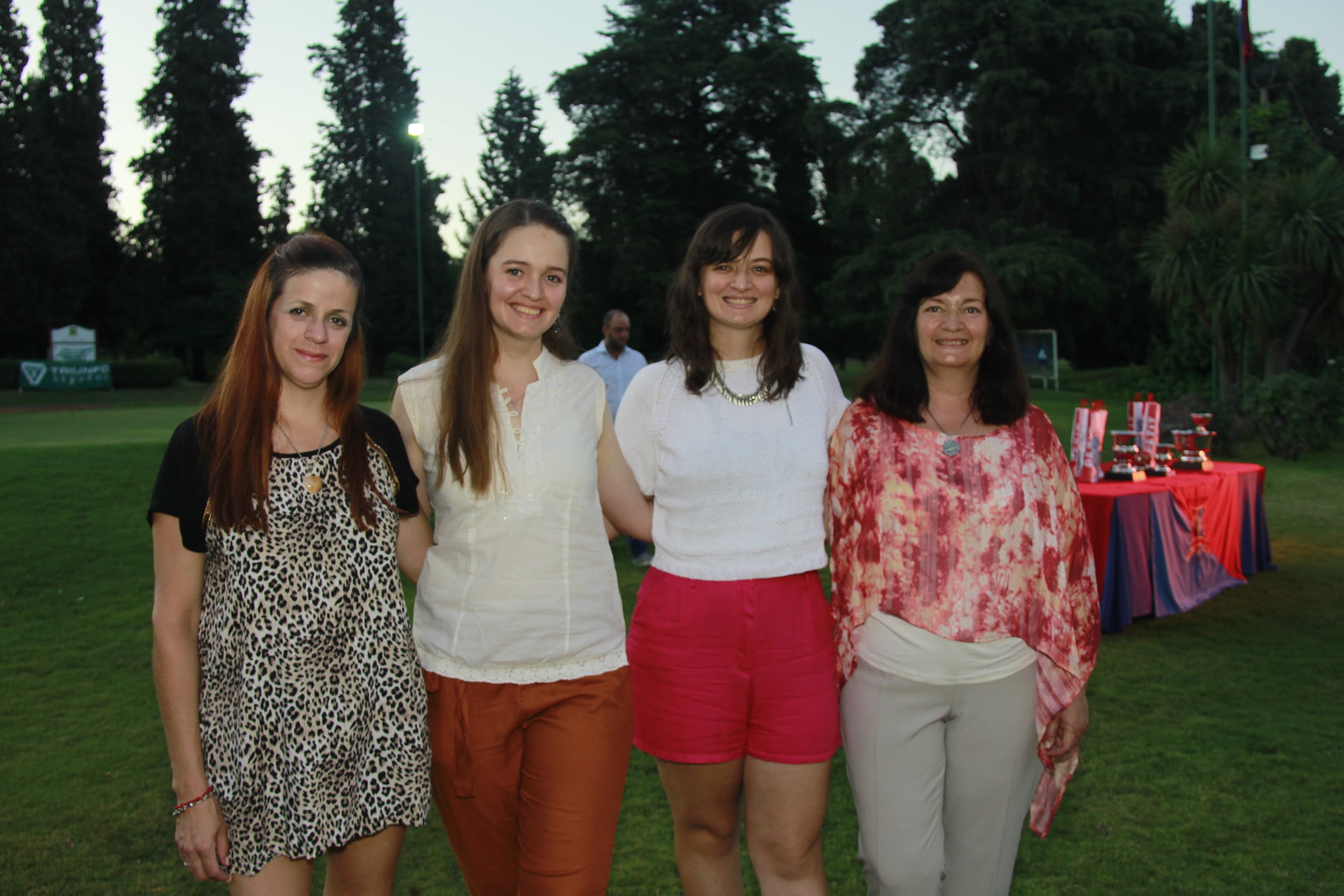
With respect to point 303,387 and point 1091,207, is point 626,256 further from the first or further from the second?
point 303,387

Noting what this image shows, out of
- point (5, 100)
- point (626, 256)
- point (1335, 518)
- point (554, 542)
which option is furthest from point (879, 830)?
point (5, 100)

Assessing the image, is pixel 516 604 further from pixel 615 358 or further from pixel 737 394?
pixel 615 358

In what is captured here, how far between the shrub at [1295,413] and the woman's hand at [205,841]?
600 inches

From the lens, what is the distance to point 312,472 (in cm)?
200

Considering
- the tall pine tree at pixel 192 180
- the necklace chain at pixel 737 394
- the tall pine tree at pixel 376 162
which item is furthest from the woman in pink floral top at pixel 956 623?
the tall pine tree at pixel 376 162

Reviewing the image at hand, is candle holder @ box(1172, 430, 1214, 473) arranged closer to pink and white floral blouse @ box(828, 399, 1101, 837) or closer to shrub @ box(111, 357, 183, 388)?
pink and white floral blouse @ box(828, 399, 1101, 837)

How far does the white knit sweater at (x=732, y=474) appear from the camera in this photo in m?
2.34

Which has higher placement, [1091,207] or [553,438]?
[1091,207]

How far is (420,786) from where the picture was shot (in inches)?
82.2

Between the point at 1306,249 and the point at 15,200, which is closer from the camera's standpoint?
the point at 1306,249

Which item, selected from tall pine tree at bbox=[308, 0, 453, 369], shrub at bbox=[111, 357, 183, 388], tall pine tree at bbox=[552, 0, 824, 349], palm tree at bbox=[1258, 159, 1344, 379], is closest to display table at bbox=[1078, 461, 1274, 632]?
palm tree at bbox=[1258, 159, 1344, 379]

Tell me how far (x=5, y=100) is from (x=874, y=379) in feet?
137

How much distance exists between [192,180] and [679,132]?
63.6 ft

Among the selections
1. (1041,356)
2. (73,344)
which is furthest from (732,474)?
(73,344)
